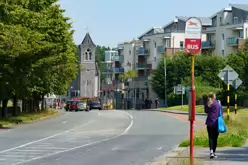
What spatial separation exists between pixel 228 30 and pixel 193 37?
8676cm

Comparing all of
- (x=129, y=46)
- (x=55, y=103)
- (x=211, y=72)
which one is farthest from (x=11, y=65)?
(x=129, y=46)

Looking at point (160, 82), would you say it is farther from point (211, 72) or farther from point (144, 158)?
point (144, 158)

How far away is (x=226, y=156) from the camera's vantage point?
1741 cm

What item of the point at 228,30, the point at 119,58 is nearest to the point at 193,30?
the point at 228,30

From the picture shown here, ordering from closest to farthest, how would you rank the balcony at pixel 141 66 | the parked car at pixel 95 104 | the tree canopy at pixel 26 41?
the tree canopy at pixel 26 41
the parked car at pixel 95 104
the balcony at pixel 141 66

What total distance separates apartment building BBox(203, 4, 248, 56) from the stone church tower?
4450 cm

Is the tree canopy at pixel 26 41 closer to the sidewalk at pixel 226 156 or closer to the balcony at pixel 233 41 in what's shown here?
the sidewalk at pixel 226 156

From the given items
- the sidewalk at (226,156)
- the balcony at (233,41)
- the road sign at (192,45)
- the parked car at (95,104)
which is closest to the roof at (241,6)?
the balcony at (233,41)

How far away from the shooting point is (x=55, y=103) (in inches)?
4301

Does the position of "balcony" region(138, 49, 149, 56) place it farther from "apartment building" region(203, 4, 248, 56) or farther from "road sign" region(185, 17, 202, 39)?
"road sign" region(185, 17, 202, 39)

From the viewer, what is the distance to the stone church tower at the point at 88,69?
144 m

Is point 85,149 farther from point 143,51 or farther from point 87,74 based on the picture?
point 87,74

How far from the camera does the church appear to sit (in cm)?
14425

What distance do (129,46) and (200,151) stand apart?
116 metres
